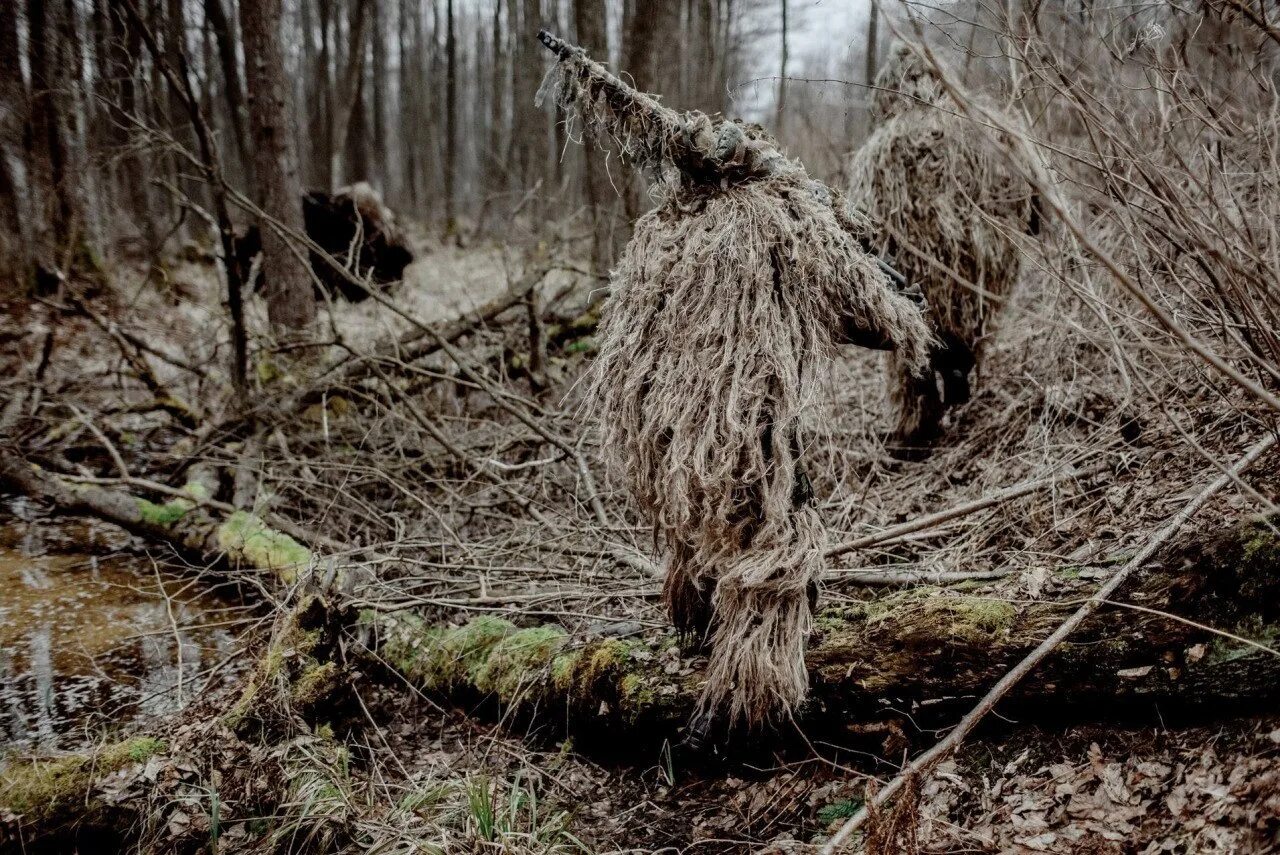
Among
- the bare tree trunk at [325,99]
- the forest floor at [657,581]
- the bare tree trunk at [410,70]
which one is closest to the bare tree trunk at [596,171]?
the forest floor at [657,581]

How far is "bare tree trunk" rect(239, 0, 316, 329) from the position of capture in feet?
23.7

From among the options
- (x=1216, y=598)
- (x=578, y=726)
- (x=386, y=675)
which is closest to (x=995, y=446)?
(x=1216, y=598)

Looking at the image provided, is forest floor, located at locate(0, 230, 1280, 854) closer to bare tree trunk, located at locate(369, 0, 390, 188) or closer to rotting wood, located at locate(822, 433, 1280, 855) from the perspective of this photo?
rotting wood, located at locate(822, 433, 1280, 855)

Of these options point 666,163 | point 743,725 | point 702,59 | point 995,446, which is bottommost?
point 743,725

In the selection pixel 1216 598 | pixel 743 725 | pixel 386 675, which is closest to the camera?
pixel 1216 598

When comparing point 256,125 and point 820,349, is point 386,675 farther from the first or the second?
point 256,125

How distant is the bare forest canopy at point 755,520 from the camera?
9.07 ft

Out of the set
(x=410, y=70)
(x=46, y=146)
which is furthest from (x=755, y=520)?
(x=410, y=70)

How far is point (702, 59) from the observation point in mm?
15469

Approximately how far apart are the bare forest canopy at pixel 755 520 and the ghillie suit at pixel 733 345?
2 centimetres

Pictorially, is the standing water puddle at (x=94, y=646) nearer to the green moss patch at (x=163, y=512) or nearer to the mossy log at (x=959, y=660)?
the green moss patch at (x=163, y=512)

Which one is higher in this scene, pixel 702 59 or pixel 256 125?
pixel 702 59

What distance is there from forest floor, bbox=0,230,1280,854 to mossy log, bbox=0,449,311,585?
7.6 inches

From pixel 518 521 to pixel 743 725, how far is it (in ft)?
8.66
